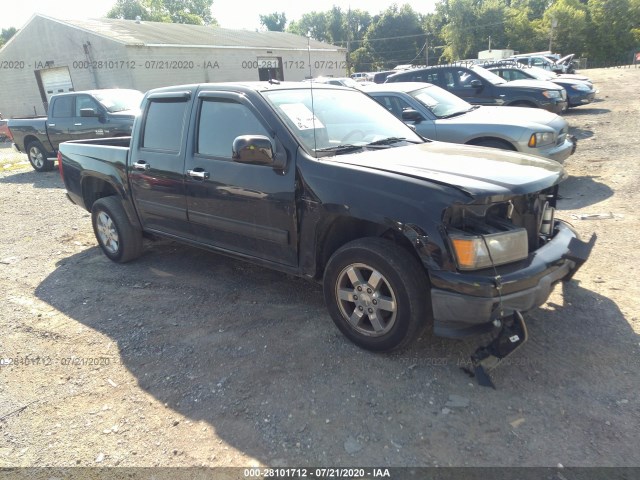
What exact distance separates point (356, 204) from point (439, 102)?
5234mm

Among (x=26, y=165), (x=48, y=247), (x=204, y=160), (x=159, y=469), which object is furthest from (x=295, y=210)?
(x=26, y=165)

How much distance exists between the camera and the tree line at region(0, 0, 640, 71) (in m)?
52.1

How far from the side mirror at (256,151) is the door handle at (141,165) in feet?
4.87

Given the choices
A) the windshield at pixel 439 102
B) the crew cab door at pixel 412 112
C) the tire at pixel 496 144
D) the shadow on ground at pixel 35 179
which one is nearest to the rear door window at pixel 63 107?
the shadow on ground at pixel 35 179

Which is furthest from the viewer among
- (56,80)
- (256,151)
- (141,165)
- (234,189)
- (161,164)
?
(56,80)

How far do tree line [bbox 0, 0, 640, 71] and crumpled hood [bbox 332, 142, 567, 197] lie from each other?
41.6m

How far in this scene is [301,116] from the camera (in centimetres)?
369

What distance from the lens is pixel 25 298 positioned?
15.3 ft

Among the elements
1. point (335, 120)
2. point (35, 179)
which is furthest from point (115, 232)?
point (35, 179)

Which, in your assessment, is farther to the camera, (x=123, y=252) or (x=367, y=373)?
(x=123, y=252)

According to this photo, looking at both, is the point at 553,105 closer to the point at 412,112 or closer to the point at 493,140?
the point at 493,140

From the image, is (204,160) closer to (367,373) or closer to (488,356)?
(367,373)

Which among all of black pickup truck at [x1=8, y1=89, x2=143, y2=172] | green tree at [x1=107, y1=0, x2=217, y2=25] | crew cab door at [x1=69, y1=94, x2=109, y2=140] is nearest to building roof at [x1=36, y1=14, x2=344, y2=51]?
black pickup truck at [x1=8, y1=89, x2=143, y2=172]

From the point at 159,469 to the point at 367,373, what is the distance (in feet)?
4.50
